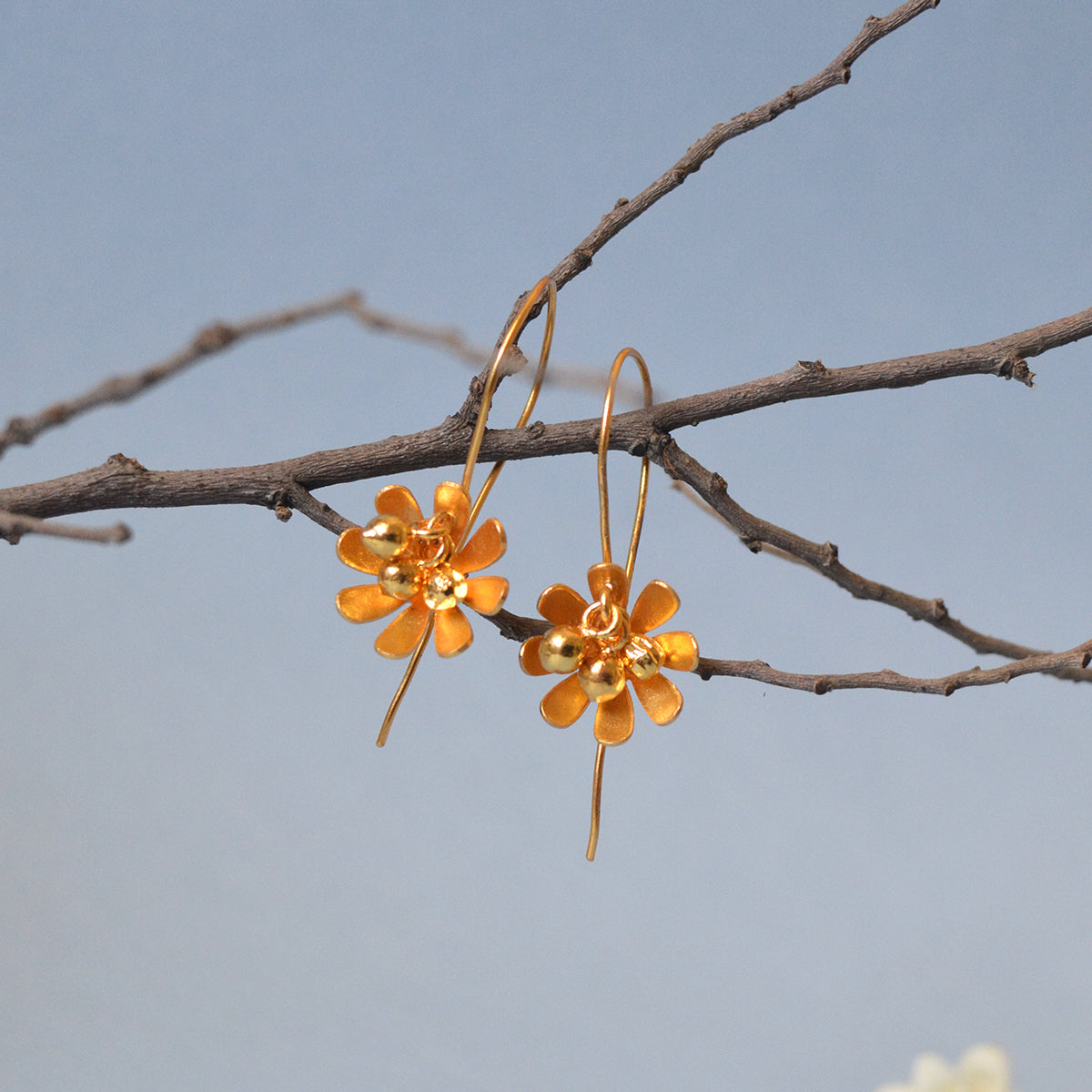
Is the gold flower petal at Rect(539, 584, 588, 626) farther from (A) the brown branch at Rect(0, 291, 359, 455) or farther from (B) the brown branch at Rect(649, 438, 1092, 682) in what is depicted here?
(A) the brown branch at Rect(0, 291, 359, 455)

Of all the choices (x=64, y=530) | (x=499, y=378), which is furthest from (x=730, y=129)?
(x=64, y=530)

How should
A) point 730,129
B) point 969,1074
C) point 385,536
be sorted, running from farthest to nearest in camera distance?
point 730,129
point 385,536
point 969,1074

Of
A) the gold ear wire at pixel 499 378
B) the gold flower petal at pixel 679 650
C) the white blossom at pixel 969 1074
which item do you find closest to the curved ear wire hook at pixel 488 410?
the gold ear wire at pixel 499 378

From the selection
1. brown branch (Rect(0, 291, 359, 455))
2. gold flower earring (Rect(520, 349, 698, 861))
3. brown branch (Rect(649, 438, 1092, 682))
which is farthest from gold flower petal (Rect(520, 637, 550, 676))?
brown branch (Rect(0, 291, 359, 455))

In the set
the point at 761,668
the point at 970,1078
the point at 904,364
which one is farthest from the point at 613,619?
the point at 970,1078

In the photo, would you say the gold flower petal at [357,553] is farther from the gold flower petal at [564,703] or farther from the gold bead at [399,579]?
the gold flower petal at [564,703]

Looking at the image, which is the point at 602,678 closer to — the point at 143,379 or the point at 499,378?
the point at 499,378

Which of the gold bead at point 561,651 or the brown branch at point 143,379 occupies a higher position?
→ the gold bead at point 561,651
